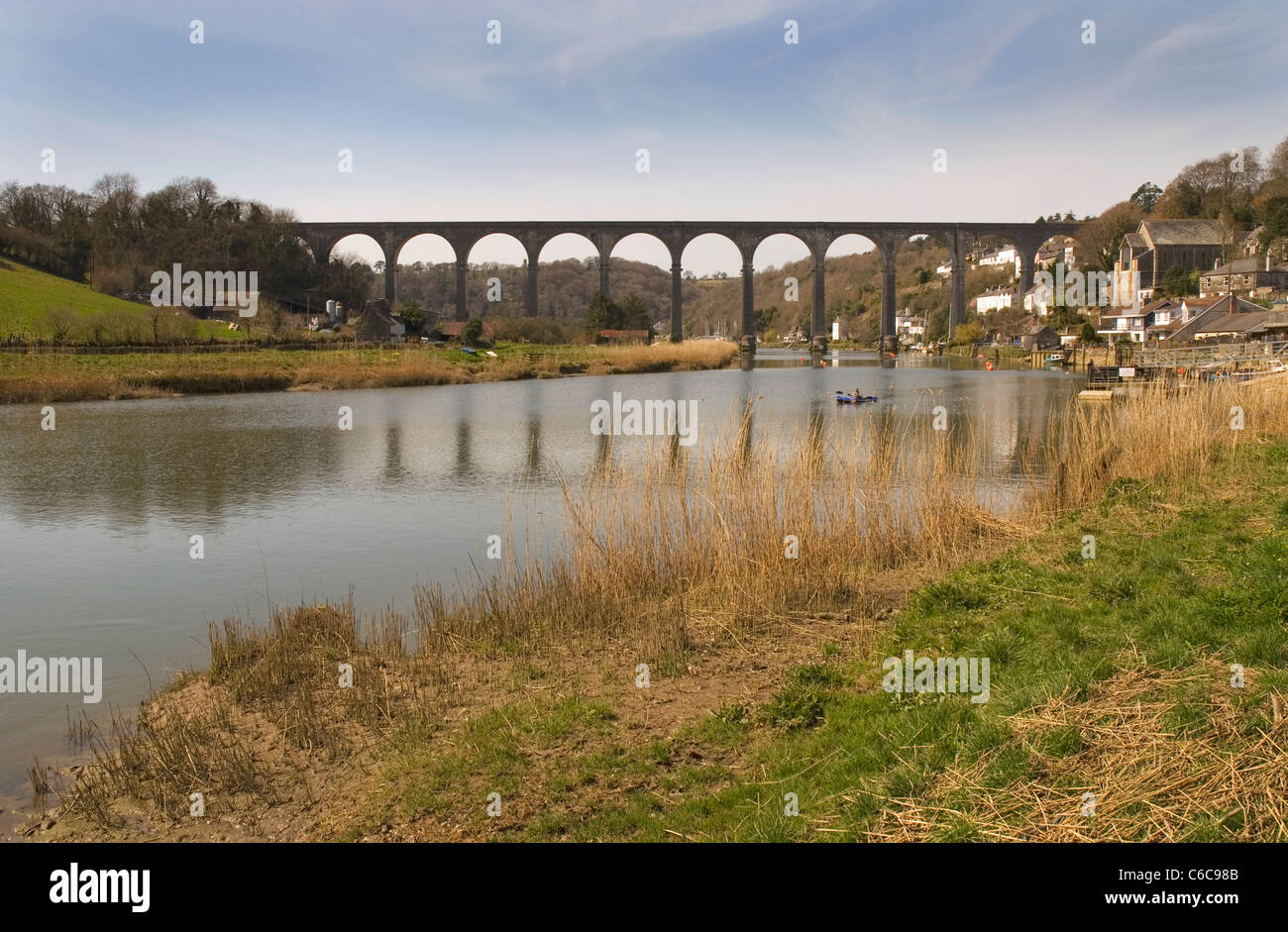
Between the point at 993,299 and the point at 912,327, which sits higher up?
the point at 993,299

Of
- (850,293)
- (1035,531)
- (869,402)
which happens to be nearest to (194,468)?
(1035,531)

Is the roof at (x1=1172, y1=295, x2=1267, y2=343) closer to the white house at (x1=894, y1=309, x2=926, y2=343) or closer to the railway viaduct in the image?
the railway viaduct

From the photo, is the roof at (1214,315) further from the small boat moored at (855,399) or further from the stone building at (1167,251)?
the small boat moored at (855,399)

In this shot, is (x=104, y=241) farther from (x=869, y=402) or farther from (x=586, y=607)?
(x=586, y=607)

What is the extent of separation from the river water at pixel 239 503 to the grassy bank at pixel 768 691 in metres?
1.05

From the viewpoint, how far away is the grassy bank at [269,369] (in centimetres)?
3425

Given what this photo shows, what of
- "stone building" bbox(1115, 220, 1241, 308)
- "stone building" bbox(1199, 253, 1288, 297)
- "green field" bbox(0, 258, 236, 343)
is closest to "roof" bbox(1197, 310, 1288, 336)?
"stone building" bbox(1199, 253, 1288, 297)

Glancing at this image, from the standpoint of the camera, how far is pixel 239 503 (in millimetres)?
14234

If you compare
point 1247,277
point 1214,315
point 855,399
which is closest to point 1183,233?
point 1247,277

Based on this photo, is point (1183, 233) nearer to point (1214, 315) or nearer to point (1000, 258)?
point (1214, 315)

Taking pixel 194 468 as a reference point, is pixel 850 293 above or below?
above

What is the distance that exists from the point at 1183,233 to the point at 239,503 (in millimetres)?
82621

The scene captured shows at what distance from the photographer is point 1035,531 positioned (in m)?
9.05
